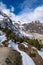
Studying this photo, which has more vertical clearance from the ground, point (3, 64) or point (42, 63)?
point (3, 64)

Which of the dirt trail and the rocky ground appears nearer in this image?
the dirt trail

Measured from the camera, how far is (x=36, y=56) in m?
22.1

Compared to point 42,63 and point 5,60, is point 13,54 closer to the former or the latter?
point 5,60

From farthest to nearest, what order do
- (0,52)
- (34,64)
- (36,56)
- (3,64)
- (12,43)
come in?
(12,43) → (36,56) → (34,64) → (0,52) → (3,64)

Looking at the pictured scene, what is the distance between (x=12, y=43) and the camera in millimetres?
24031

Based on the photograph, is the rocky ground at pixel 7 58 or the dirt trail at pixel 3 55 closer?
the dirt trail at pixel 3 55

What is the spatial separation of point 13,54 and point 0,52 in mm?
1222

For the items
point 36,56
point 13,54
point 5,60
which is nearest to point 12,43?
point 36,56

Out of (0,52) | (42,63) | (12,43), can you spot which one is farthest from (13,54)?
(12,43)

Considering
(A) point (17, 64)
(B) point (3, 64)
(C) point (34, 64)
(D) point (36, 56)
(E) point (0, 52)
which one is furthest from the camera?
(D) point (36, 56)

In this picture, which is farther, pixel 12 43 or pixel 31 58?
pixel 12 43

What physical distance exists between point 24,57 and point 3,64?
212 inches

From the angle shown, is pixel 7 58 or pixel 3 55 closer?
pixel 7 58

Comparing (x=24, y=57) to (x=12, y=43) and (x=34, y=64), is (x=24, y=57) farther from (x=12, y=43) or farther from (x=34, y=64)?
(x=12, y=43)
